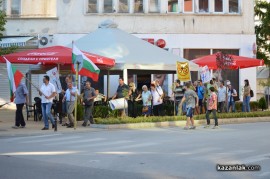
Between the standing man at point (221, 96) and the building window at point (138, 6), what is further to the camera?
the building window at point (138, 6)

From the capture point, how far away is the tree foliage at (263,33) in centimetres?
3997

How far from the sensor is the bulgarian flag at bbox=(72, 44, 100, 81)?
63.4ft

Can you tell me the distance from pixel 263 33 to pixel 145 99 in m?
20.3

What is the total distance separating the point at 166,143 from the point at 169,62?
9.11 metres

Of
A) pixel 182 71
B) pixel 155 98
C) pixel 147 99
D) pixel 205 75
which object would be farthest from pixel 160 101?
pixel 205 75

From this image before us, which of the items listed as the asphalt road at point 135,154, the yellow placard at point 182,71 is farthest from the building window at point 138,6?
the asphalt road at point 135,154

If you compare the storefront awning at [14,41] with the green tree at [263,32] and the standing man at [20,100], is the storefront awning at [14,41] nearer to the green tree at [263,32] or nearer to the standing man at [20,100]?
the standing man at [20,100]

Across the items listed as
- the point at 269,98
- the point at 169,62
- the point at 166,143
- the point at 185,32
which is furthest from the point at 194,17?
the point at 166,143

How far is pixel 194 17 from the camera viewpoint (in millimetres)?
33188

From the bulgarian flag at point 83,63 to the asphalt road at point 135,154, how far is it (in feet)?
7.94

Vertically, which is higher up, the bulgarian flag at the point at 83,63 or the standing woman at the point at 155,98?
the bulgarian flag at the point at 83,63

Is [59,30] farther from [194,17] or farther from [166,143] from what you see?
[166,143]

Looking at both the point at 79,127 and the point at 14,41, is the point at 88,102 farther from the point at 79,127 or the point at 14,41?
the point at 14,41

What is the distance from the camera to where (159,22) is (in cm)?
3294
